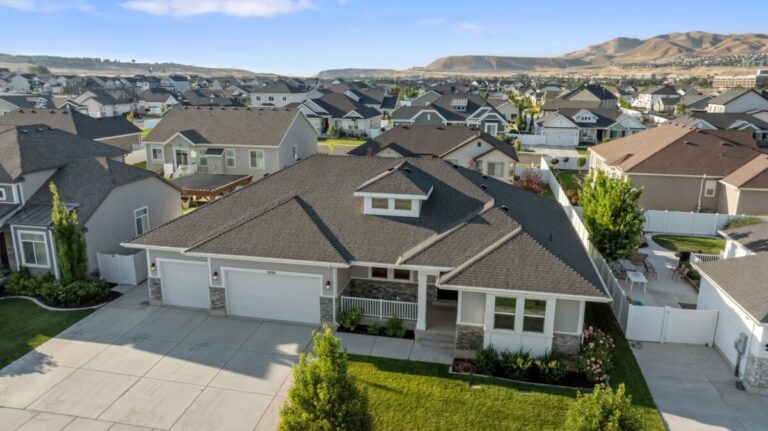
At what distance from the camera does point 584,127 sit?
6738cm

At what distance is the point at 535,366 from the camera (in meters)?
15.0

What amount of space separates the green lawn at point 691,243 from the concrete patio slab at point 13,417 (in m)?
28.0

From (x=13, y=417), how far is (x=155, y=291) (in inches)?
264

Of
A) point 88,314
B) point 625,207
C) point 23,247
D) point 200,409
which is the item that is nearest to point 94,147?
point 23,247

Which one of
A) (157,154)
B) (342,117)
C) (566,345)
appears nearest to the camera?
(566,345)

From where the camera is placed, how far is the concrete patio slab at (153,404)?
1291cm

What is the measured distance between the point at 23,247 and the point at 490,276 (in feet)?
62.4

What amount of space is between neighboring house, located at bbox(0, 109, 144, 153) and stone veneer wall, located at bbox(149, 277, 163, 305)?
971 inches

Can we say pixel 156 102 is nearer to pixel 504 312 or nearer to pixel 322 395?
pixel 504 312

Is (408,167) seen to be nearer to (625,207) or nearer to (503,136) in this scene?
(625,207)

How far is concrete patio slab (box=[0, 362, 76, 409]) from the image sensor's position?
13.7 meters

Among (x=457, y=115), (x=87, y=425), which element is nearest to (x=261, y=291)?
(x=87, y=425)

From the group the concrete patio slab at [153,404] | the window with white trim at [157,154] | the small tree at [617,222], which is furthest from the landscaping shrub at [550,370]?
the window with white trim at [157,154]

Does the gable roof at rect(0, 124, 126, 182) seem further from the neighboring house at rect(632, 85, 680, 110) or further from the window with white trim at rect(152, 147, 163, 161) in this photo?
the neighboring house at rect(632, 85, 680, 110)
